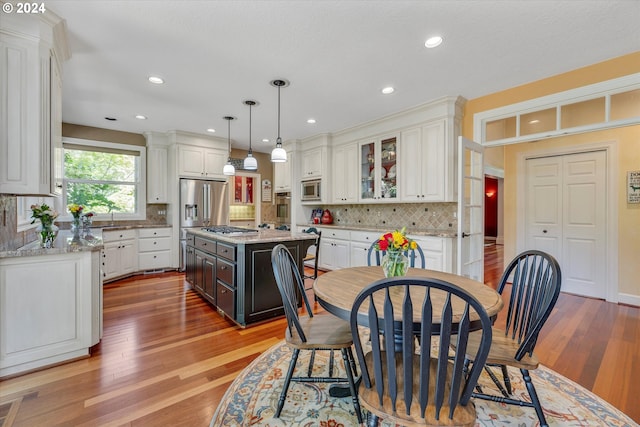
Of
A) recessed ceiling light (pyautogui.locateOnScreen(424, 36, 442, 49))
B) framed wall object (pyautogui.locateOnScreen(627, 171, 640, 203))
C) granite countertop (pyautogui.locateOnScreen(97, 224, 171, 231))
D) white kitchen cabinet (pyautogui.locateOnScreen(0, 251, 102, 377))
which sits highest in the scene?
recessed ceiling light (pyautogui.locateOnScreen(424, 36, 442, 49))

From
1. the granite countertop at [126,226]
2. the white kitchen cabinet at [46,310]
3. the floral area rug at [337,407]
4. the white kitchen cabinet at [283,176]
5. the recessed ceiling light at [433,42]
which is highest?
the recessed ceiling light at [433,42]

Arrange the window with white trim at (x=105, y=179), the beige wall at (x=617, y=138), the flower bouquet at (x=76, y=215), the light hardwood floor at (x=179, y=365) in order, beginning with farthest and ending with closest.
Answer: the window with white trim at (x=105, y=179)
the flower bouquet at (x=76, y=215)
the beige wall at (x=617, y=138)
the light hardwood floor at (x=179, y=365)

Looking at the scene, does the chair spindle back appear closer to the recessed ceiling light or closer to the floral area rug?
the floral area rug

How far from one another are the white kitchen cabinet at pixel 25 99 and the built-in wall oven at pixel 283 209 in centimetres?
506

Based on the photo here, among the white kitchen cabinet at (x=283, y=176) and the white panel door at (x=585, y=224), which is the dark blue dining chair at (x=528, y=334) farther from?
the white kitchen cabinet at (x=283, y=176)

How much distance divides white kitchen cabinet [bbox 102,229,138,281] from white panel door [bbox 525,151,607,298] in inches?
247

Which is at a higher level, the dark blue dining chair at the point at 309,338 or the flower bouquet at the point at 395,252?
the flower bouquet at the point at 395,252

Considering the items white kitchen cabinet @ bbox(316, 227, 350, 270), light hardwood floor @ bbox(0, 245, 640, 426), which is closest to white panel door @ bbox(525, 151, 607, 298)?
light hardwood floor @ bbox(0, 245, 640, 426)

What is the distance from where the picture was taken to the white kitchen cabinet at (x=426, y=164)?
3703 mm

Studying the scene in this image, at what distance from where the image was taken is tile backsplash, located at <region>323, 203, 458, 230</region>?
4.13 meters

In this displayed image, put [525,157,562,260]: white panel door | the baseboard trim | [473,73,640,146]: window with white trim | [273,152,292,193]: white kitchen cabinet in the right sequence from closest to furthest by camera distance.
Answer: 1. [473,73,640,146]: window with white trim
2. the baseboard trim
3. [525,157,562,260]: white panel door
4. [273,152,292,193]: white kitchen cabinet

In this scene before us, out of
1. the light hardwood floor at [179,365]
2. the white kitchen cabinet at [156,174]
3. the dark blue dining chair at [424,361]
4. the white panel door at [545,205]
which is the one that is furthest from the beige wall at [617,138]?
the white kitchen cabinet at [156,174]

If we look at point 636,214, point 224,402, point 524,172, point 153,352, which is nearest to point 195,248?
point 153,352

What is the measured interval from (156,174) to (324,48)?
413 centimetres
